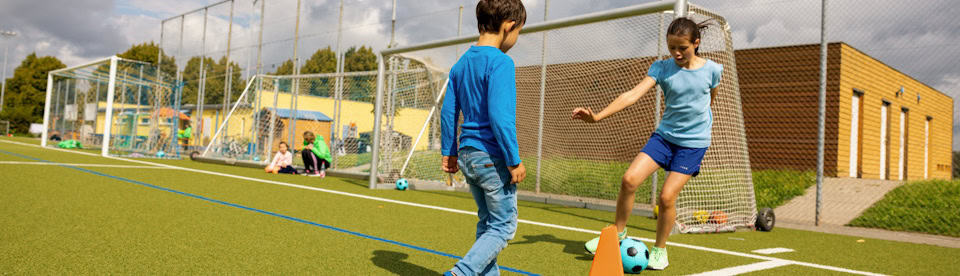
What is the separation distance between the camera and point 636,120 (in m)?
8.48

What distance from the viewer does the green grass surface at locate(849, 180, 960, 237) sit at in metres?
6.64

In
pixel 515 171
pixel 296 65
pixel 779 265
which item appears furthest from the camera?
pixel 296 65

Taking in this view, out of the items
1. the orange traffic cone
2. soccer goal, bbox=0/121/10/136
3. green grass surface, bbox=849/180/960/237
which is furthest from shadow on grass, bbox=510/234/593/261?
soccer goal, bbox=0/121/10/136

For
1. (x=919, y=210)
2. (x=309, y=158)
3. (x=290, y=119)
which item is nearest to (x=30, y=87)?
(x=290, y=119)

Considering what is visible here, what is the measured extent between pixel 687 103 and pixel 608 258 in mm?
1421

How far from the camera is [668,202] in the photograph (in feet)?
11.6

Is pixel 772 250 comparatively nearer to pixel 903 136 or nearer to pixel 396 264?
pixel 396 264

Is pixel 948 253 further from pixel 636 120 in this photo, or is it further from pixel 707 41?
pixel 636 120

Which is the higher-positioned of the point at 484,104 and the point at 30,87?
the point at 30,87

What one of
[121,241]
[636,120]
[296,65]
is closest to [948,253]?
[636,120]

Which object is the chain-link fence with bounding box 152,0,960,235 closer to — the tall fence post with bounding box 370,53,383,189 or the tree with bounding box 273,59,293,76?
the tall fence post with bounding box 370,53,383,189

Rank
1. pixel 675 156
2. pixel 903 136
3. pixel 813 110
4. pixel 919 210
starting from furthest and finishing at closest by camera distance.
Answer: pixel 903 136 → pixel 813 110 → pixel 919 210 → pixel 675 156

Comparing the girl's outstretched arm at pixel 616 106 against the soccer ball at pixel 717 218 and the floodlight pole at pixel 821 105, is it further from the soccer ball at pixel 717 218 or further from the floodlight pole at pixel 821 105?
the floodlight pole at pixel 821 105

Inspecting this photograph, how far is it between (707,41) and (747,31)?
7.24 feet
